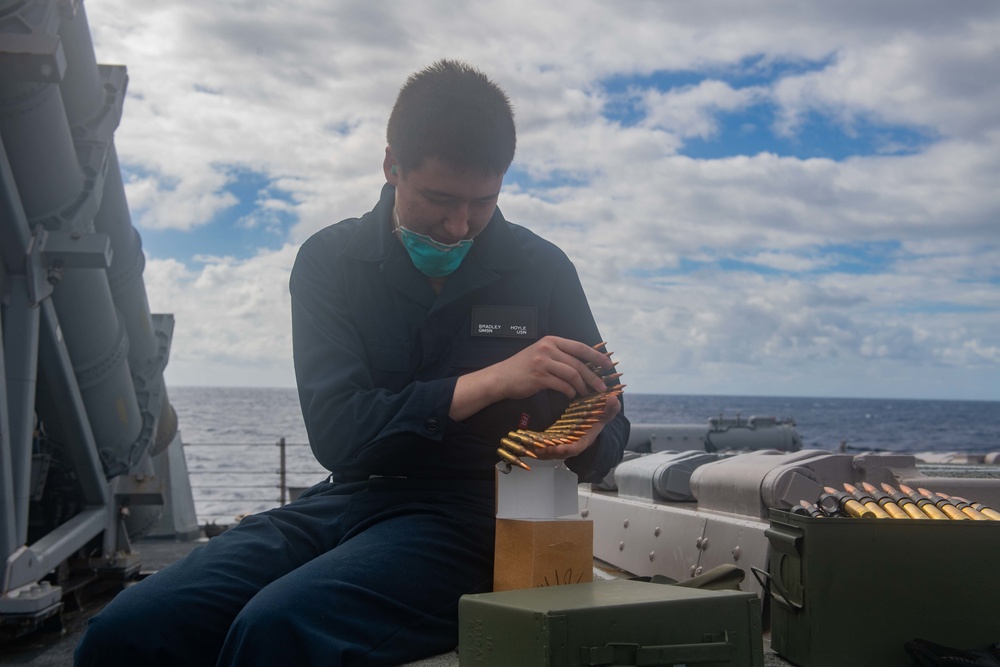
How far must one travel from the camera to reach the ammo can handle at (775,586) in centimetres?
223

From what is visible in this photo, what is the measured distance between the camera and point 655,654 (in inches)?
70.5

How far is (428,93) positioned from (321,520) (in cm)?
105

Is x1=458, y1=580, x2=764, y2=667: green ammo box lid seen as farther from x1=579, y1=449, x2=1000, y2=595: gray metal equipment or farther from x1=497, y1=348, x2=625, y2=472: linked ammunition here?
x1=579, y1=449, x2=1000, y2=595: gray metal equipment

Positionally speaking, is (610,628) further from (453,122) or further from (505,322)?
(453,122)

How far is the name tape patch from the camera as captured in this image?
2.51m

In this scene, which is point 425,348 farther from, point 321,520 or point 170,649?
point 170,649

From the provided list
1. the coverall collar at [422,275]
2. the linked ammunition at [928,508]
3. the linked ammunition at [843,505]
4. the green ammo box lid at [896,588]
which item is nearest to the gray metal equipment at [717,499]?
the linked ammunition at [843,505]

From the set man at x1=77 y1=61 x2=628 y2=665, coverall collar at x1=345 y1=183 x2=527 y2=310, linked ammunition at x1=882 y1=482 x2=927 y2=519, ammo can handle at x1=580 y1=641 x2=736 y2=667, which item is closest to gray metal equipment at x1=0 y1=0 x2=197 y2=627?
coverall collar at x1=345 y1=183 x2=527 y2=310

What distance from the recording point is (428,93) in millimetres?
2432

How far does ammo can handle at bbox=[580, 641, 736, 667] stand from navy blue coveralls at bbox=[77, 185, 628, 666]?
52 centimetres

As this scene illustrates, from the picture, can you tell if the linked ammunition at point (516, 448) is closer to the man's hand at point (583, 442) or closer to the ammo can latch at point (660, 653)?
the man's hand at point (583, 442)

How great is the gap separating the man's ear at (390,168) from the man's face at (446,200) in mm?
61

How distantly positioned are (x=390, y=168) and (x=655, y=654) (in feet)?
4.38

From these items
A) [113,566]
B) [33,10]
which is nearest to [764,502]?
[33,10]
